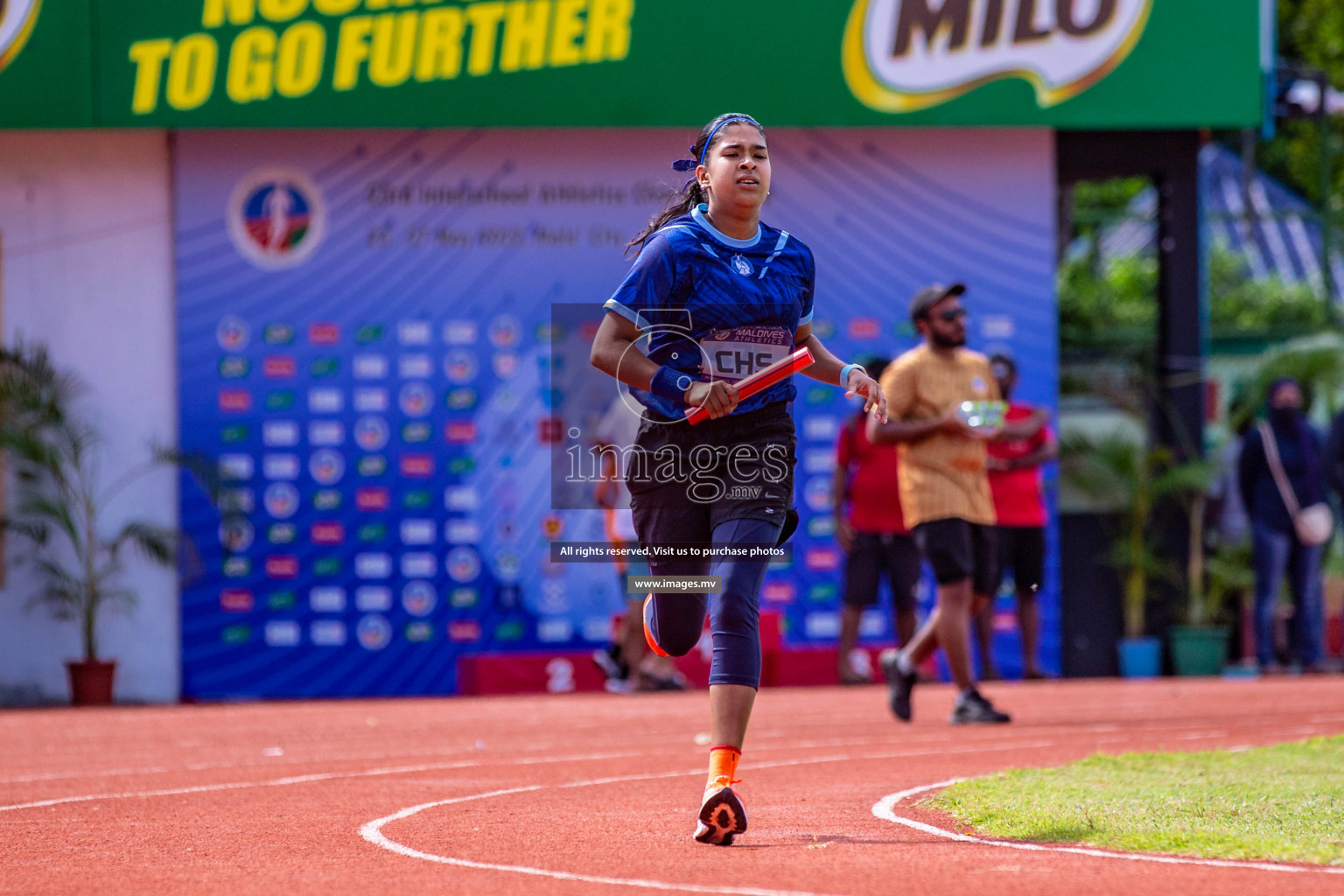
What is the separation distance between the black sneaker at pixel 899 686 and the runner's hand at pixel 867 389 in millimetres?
4501

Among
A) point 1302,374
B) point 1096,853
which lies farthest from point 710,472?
point 1302,374

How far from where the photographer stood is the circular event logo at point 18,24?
14984 mm

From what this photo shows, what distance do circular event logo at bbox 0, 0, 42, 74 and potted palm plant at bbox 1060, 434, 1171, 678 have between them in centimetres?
929

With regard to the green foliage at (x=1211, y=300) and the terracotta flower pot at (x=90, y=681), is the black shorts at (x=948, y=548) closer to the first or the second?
the terracotta flower pot at (x=90, y=681)

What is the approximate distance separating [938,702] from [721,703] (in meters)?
7.00

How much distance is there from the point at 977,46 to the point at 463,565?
608 cm

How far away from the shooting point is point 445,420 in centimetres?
1552

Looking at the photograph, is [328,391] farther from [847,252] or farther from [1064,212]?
[1064,212]

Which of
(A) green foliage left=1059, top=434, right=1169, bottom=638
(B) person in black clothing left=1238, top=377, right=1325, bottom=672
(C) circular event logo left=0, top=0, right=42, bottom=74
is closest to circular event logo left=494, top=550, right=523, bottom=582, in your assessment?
(A) green foliage left=1059, top=434, right=1169, bottom=638

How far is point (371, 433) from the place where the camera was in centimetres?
1551

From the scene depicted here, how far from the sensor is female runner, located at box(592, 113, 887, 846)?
18.3 ft

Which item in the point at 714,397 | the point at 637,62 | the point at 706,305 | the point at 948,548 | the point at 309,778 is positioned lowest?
the point at 309,778

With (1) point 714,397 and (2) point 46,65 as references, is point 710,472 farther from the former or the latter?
(2) point 46,65

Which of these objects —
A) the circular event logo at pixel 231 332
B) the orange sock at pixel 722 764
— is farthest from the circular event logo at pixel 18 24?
the orange sock at pixel 722 764
